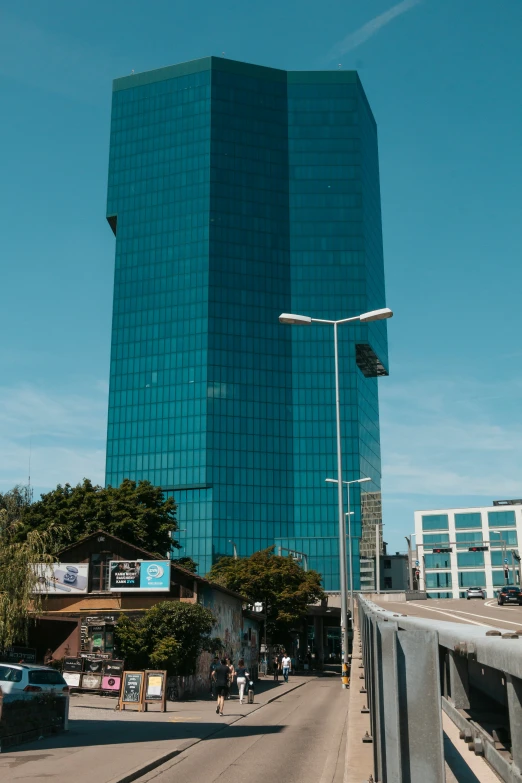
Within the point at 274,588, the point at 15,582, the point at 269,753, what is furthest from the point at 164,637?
the point at 274,588

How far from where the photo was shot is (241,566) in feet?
219

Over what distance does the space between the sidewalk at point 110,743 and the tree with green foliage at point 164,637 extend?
4.40 meters

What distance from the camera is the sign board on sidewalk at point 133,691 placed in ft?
87.8

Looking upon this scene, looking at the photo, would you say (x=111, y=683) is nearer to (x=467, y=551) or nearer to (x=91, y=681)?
(x=91, y=681)

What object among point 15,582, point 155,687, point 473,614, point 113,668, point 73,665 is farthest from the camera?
point 73,665

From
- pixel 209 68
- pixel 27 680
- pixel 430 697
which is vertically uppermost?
pixel 209 68

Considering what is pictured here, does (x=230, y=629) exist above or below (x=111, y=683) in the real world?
above

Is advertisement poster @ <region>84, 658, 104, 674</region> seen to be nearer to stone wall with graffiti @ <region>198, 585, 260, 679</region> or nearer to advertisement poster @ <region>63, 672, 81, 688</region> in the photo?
advertisement poster @ <region>63, 672, 81, 688</region>

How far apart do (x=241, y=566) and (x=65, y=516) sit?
18357 mm

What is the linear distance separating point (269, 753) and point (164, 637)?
59.5ft

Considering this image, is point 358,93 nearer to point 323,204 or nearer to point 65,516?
point 323,204

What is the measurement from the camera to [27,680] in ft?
61.1

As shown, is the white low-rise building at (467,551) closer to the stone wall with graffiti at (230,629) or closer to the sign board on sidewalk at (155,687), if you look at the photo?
the stone wall with graffiti at (230,629)

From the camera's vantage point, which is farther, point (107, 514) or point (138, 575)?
point (107, 514)
